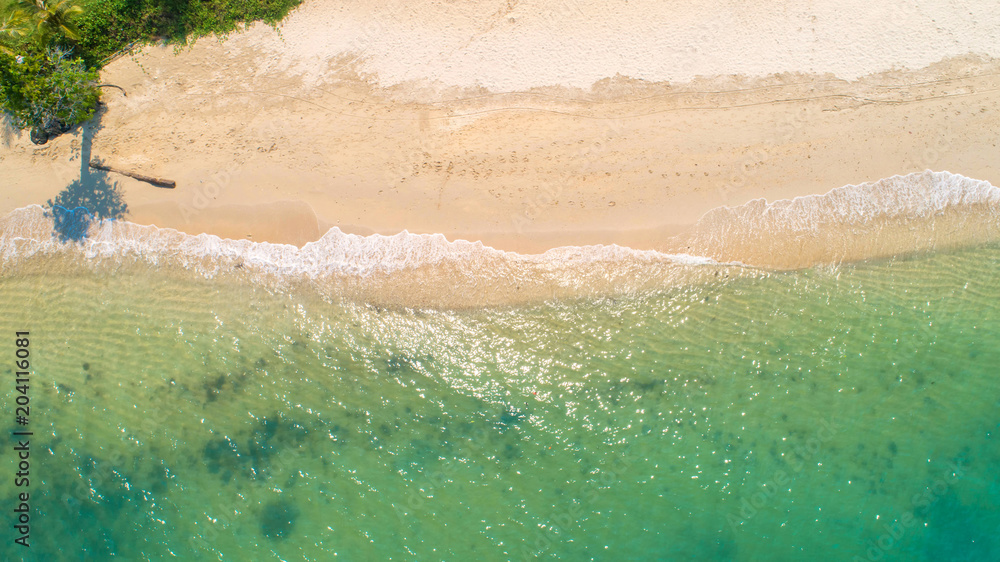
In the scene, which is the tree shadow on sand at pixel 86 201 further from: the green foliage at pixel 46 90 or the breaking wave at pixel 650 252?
the breaking wave at pixel 650 252

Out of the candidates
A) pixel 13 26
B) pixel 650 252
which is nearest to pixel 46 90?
pixel 13 26

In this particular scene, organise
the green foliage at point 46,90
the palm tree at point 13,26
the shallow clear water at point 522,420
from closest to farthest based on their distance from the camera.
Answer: the palm tree at point 13,26 → the green foliage at point 46,90 → the shallow clear water at point 522,420

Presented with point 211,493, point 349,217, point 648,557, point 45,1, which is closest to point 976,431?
point 648,557

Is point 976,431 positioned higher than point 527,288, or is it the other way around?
point 527,288

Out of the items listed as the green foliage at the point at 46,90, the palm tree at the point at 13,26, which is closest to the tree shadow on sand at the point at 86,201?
the green foliage at the point at 46,90

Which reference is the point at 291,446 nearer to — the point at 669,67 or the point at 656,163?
the point at 656,163

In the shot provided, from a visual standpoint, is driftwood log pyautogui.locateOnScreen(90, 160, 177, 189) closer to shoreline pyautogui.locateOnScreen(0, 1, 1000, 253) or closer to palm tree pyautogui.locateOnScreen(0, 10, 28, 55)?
shoreline pyautogui.locateOnScreen(0, 1, 1000, 253)
